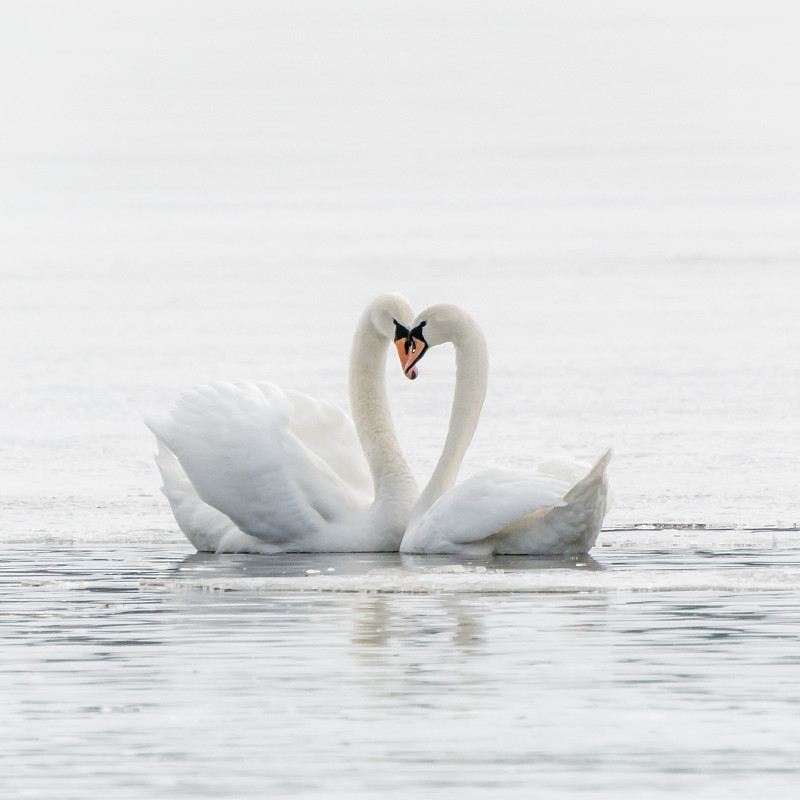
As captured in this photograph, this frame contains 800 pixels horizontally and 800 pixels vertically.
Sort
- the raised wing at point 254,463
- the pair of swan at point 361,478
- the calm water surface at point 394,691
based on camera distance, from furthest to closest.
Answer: the raised wing at point 254,463 → the pair of swan at point 361,478 → the calm water surface at point 394,691

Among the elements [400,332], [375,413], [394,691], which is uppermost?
[400,332]

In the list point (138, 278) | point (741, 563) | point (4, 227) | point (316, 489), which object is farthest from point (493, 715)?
point (4, 227)

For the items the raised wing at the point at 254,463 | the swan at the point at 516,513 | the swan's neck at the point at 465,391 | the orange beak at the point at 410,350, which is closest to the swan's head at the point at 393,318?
the orange beak at the point at 410,350

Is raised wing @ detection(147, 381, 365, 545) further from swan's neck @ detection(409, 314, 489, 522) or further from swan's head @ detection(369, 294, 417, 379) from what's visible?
swan's head @ detection(369, 294, 417, 379)

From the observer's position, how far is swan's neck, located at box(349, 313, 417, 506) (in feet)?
41.6

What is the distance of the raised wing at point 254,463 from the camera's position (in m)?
11.9

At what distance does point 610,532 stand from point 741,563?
6.60 feet

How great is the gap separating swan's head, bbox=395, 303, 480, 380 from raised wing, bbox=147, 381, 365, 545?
804 millimetres

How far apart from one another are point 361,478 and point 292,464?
3.89 ft

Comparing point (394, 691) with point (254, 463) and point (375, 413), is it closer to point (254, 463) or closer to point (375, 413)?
point (254, 463)

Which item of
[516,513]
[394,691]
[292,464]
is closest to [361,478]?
[292,464]

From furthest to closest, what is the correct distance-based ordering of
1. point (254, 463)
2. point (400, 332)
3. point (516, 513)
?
1. point (400, 332)
2. point (254, 463)
3. point (516, 513)

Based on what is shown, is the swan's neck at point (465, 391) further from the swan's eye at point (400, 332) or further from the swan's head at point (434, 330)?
the swan's eye at point (400, 332)

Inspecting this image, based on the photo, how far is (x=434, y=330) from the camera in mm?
12781
